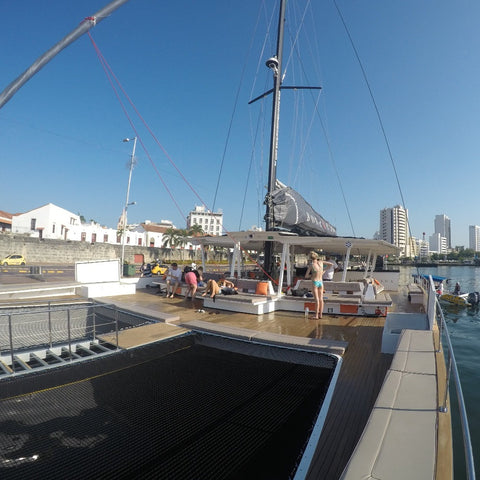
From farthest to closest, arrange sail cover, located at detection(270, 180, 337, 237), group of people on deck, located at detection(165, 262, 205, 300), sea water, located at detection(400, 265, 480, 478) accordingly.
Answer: group of people on deck, located at detection(165, 262, 205, 300), sail cover, located at detection(270, 180, 337, 237), sea water, located at detection(400, 265, 480, 478)

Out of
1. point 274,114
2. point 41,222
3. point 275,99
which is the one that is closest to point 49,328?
point 274,114

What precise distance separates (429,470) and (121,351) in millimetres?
4477

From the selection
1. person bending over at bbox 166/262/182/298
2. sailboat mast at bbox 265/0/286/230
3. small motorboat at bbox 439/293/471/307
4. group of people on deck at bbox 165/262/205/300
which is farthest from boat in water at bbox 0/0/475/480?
small motorboat at bbox 439/293/471/307

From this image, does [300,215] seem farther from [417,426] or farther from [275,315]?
[417,426]

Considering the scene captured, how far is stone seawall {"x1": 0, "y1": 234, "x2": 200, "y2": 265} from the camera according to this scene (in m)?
35.4

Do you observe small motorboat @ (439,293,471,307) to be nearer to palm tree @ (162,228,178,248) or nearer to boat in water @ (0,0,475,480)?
boat in water @ (0,0,475,480)

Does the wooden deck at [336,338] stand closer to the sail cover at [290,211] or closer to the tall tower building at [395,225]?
the sail cover at [290,211]

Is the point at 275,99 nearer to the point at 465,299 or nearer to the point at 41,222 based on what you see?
the point at 465,299

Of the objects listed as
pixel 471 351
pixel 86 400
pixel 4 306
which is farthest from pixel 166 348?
pixel 471 351

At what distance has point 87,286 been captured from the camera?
34.8ft

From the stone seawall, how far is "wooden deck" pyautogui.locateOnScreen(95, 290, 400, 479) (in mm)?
33408

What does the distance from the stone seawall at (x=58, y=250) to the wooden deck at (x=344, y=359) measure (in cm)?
3341

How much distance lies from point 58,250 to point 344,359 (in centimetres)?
4237

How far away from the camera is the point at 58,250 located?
38969 mm
